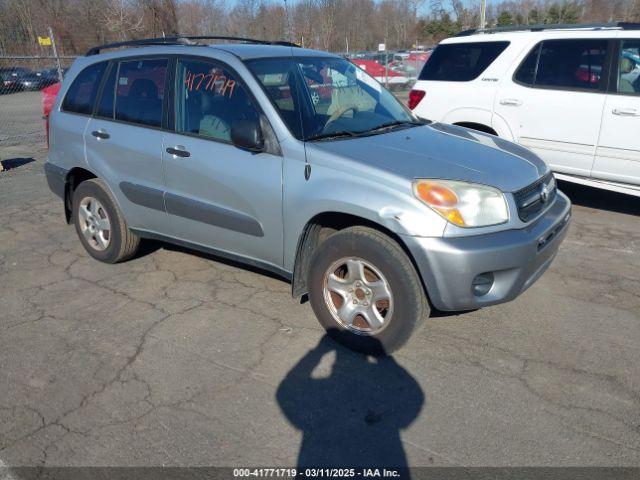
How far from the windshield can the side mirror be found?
0.21 metres

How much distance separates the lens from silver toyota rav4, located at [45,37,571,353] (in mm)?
3133

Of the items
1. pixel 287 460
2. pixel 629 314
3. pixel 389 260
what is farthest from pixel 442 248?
pixel 629 314

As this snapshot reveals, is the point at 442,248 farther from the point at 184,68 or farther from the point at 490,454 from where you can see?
the point at 184,68

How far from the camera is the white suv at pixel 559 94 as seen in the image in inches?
A: 223

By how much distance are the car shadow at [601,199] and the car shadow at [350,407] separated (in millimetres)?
4299

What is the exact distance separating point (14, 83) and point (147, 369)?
83.1ft

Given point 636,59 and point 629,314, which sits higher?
point 636,59

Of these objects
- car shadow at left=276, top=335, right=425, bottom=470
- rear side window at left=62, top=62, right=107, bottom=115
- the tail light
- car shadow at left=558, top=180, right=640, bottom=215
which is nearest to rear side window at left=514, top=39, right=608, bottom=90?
the tail light

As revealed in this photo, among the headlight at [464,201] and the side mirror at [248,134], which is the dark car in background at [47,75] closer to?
the side mirror at [248,134]

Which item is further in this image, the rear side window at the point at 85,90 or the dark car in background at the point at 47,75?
the dark car in background at the point at 47,75

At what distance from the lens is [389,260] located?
3.17 meters

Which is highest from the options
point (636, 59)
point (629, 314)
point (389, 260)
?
point (636, 59)

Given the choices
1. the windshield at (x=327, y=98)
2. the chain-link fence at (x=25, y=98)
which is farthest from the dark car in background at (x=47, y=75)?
the windshield at (x=327, y=98)

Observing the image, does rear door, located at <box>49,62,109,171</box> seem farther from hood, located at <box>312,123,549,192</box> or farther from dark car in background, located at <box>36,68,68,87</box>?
dark car in background, located at <box>36,68,68,87</box>
